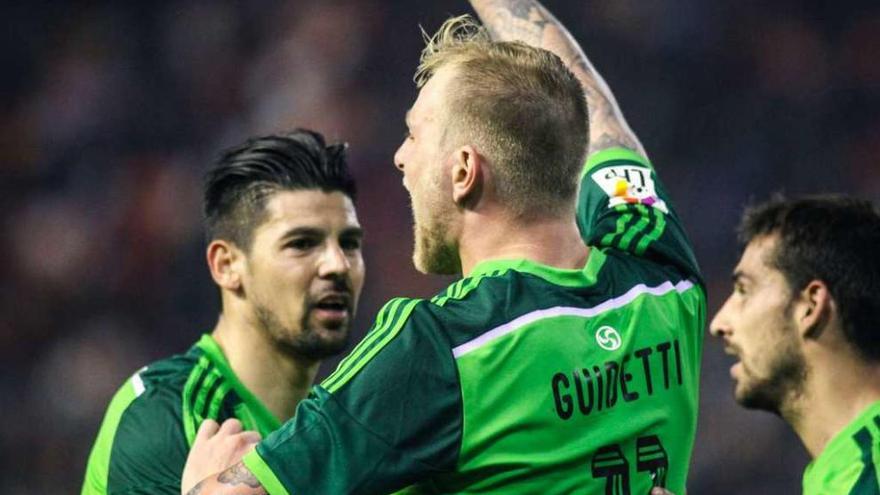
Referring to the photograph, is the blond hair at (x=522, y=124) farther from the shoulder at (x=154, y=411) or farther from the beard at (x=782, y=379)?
the beard at (x=782, y=379)

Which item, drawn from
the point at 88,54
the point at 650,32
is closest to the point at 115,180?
the point at 88,54

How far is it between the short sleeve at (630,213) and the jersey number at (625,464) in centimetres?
48

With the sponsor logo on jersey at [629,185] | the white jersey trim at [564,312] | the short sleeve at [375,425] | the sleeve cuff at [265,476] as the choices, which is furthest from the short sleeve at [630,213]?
the sleeve cuff at [265,476]

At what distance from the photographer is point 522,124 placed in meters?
2.80

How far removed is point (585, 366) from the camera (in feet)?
8.81

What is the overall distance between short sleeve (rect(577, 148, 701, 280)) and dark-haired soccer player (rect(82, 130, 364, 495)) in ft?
4.47

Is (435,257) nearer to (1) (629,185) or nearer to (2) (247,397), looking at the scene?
(1) (629,185)

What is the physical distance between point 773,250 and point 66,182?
6.18 meters

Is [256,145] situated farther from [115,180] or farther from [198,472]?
[115,180]

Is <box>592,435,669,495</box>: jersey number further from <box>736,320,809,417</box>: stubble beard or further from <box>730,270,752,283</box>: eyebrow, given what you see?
<box>730,270,752,283</box>: eyebrow

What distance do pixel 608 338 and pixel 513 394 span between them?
0.94 feet

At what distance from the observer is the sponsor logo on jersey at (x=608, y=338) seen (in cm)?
275

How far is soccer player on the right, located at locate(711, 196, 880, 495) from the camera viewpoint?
4.26 meters

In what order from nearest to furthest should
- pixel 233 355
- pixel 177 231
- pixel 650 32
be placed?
pixel 233 355, pixel 177 231, pixel 650 32
